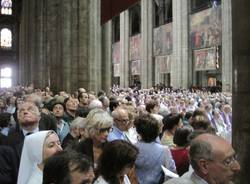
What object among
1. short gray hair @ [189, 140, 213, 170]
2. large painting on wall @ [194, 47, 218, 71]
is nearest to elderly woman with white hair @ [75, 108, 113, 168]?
short gray hair @ [189, 140, 213, 170]

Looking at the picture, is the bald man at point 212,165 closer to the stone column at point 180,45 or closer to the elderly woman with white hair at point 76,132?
the elderly woman with white hair at point 76,132

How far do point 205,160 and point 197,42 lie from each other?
1347 inches

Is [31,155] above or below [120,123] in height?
below

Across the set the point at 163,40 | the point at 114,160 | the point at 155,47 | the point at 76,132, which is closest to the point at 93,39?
the point at 76,132

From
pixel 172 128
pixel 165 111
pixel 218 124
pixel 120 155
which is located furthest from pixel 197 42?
pixel 120 155

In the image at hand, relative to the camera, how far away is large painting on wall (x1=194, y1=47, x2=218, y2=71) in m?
34.5

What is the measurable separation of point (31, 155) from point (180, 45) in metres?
35.2

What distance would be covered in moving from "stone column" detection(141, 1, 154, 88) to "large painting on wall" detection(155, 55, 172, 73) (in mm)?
1480

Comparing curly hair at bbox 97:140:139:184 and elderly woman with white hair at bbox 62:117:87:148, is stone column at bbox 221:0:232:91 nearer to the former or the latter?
elderly woman with white hair at bbox 62:117:87:148

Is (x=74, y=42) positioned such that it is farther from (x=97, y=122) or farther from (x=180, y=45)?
(x=180, y=45)

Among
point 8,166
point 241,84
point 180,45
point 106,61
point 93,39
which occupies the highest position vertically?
point 180,45

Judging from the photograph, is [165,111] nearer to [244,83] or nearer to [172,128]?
[172,128]

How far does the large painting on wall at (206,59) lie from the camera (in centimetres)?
3450

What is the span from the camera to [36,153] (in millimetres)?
3672
